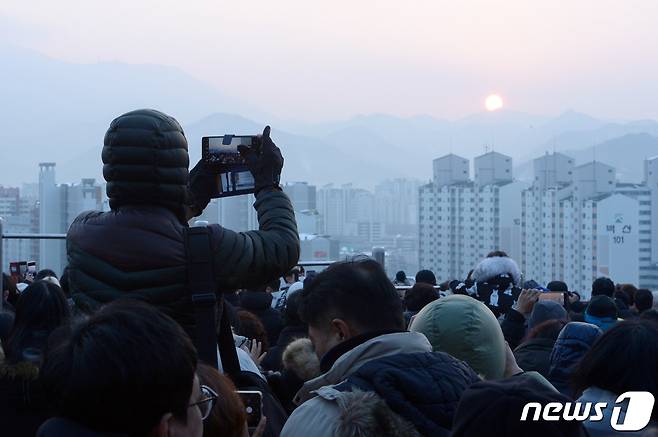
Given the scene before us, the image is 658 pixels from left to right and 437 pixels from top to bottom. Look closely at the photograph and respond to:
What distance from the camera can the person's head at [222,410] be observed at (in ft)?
6.94

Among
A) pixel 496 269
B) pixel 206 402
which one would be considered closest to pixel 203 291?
pixel 206 402

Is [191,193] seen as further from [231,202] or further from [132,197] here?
[231,202]

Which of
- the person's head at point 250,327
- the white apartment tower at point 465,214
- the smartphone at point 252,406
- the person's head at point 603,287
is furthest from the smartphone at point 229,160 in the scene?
the white apartment tower at point 465,214

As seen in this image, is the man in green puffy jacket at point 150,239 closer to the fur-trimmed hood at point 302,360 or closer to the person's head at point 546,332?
the fur-trimmed hood at point 302,360

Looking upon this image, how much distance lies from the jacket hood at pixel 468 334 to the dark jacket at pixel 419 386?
1.61ft

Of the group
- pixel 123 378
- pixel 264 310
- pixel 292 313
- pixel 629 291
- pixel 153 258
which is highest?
pixel 153 258

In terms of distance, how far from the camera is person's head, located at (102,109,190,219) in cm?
280

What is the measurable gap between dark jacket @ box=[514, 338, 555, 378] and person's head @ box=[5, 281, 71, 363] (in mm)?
2219

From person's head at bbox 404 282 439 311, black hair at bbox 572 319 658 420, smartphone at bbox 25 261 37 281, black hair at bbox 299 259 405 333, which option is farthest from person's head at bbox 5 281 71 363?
smartphone at bbox 25 261 37 281

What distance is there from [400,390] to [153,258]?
2.95ft

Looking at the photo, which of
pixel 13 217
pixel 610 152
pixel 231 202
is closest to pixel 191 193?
pixel 13 217

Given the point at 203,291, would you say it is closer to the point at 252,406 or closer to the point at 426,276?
the point at 252,406

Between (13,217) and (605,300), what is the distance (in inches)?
413

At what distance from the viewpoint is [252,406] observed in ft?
7.95
